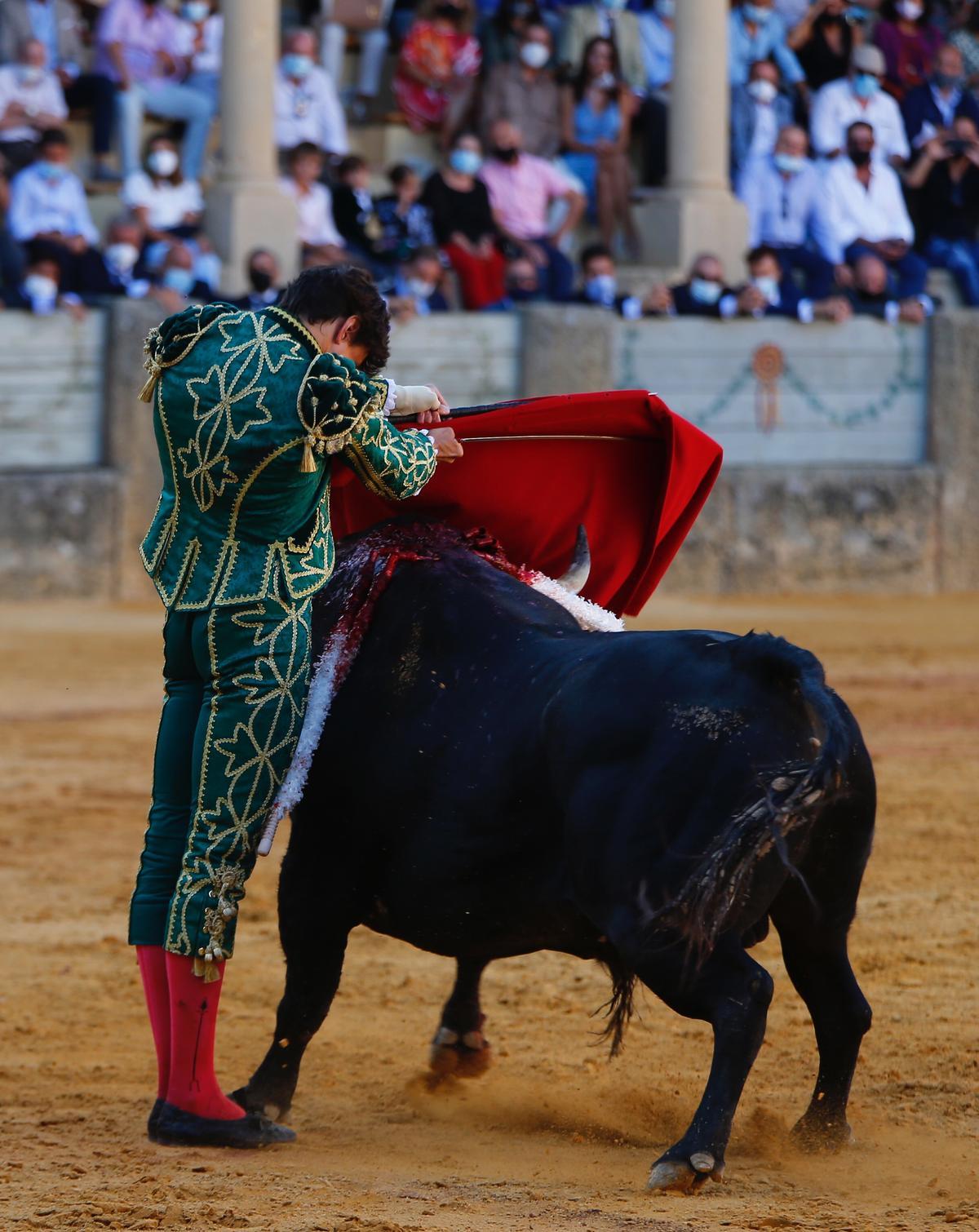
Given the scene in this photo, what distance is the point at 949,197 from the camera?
1473 cm

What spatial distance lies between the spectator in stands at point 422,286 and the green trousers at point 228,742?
882cm

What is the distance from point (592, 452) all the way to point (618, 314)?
8790 mm

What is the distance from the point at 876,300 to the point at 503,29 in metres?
3.58

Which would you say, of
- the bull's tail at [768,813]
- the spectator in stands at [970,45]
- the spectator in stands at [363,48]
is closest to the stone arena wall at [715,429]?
the spectator in stands at [363,48]

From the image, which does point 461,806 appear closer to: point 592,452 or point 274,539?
point 274,539

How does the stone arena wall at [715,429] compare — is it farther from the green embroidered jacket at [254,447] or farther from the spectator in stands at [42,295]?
the green embroidered jacket at [254,447]

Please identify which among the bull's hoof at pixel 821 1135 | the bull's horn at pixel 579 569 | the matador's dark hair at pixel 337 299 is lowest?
the bull's hoof at pixel 821 1135

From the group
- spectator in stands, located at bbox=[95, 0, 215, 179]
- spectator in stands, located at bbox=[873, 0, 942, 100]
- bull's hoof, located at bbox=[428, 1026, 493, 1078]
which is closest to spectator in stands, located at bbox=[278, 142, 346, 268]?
spectator in stands, located at bbox=[95, 0, 215, 179]

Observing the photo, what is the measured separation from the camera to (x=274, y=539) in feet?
11.9

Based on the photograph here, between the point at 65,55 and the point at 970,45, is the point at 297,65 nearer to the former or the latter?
the point at 65,55

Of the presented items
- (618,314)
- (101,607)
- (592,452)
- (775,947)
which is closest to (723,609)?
(618,314)

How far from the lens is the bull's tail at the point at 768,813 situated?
10.6 ft

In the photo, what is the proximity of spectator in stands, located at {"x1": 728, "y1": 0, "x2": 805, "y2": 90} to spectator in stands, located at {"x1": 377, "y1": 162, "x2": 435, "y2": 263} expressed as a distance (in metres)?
3.43

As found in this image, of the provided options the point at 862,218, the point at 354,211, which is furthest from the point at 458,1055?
the point at 862,218
